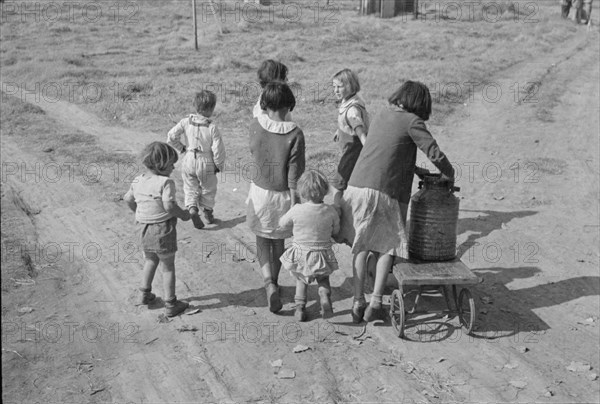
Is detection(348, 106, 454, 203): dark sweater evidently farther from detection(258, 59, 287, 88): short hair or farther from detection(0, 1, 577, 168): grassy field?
detection(0, 1, 577, 168): grassy field

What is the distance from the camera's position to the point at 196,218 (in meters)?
8.17

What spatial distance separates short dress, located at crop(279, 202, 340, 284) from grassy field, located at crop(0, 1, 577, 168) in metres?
5.25

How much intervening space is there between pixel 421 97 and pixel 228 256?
290 cm

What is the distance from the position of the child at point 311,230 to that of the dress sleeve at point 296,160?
0.10 m

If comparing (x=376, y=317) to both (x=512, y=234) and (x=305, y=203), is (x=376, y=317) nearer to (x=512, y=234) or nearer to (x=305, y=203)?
(x=305, y=203)

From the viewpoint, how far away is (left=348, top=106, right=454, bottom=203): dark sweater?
5.65 m

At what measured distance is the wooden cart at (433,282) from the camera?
224 inches

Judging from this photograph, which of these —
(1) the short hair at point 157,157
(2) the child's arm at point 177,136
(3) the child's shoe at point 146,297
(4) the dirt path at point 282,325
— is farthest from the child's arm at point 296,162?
(2) the child's arm at point 177,136

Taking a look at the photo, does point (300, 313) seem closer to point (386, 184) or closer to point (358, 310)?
point (358, 310)

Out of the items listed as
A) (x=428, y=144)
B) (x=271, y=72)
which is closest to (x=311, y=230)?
(x=428, y=144)

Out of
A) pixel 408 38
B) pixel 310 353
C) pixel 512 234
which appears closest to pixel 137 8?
pixel 408 38

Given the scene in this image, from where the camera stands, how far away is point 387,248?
5.95 metres

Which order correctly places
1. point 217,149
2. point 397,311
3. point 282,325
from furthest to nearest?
point 217,149 < point 397,311 < point 282,325

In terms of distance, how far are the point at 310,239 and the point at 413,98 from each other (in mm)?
1424
